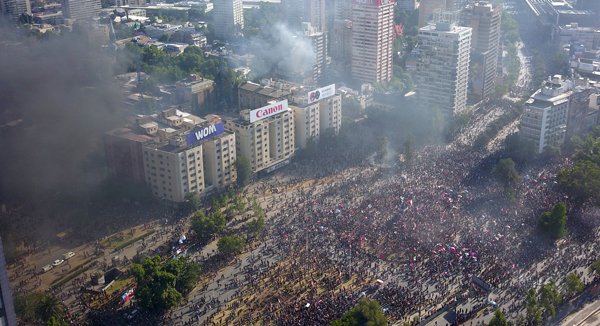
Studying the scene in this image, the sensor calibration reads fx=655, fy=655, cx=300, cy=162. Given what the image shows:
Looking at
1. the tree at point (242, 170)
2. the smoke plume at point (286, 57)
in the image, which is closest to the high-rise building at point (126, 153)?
the tree at point (242, 170)

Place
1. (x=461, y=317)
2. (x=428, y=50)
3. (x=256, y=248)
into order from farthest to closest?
(x=428, y=50), (x=256, y=248), (x=461, y=317)

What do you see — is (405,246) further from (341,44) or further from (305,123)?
(341,44)

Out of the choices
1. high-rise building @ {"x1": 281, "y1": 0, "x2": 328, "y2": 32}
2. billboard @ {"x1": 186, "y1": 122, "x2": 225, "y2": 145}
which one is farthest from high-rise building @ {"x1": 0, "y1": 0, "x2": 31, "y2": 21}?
billboard @ {"x1": 186, "y1": 122, "x2": 225, "y2": 145}

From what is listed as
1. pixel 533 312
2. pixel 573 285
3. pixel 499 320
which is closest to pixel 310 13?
pixel 573 285

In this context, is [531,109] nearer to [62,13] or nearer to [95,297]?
[95,297]

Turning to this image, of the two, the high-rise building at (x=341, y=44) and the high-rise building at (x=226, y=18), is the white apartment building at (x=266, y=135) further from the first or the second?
the high-rise building at (x=226, y=18)

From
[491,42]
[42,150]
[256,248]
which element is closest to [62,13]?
[42,150]
